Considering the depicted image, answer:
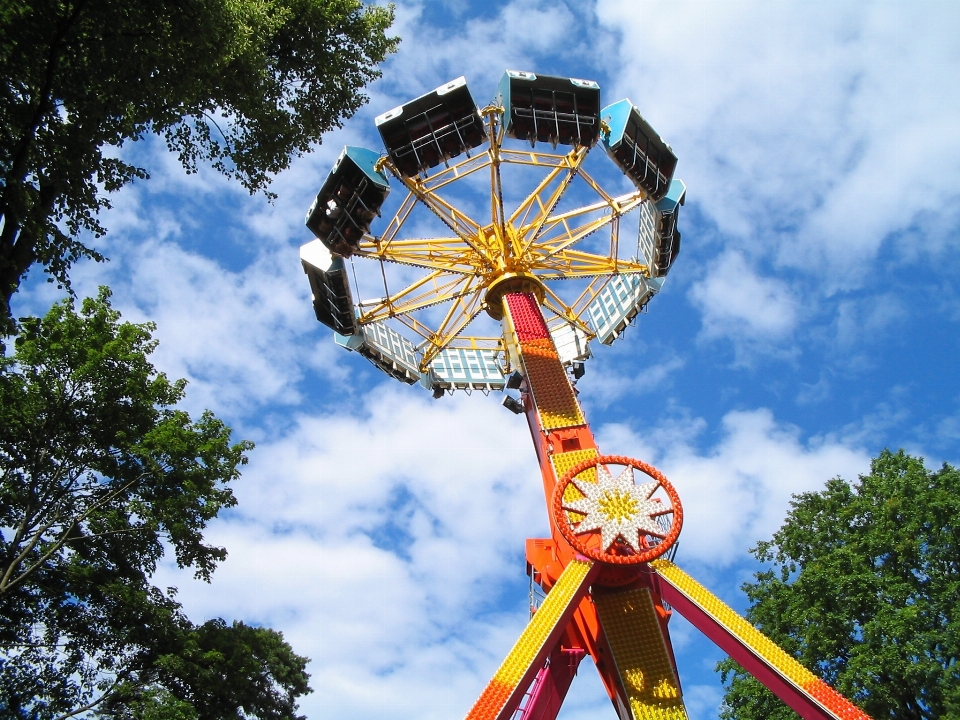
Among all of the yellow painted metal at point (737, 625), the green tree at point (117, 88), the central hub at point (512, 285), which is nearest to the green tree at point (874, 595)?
the yellow painted metal at point (737, 625)

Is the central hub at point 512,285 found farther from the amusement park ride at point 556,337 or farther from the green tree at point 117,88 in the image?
the green tree at point 117,88

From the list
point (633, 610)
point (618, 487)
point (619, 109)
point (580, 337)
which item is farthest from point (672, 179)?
point (633, 610)

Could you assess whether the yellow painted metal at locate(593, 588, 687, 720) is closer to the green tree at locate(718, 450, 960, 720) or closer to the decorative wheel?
the decorative wheel

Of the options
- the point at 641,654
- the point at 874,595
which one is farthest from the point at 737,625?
the point at 874,595

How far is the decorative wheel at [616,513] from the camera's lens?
12.6 metres

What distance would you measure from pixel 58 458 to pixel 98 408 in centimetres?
118

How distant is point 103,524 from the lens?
14148 mm

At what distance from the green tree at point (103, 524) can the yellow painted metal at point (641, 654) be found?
7252mm

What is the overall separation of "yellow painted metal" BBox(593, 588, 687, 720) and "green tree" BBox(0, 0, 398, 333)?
951cm

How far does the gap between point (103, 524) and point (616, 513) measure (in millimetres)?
9752

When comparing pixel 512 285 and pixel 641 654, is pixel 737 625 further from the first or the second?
pixel 512 285

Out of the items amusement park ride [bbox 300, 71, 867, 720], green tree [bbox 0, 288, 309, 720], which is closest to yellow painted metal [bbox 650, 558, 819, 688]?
amusement park ride [bbox 300, 71, 867, 720]

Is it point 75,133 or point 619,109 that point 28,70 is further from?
point 619,109

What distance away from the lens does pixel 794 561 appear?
20891 millimetres
